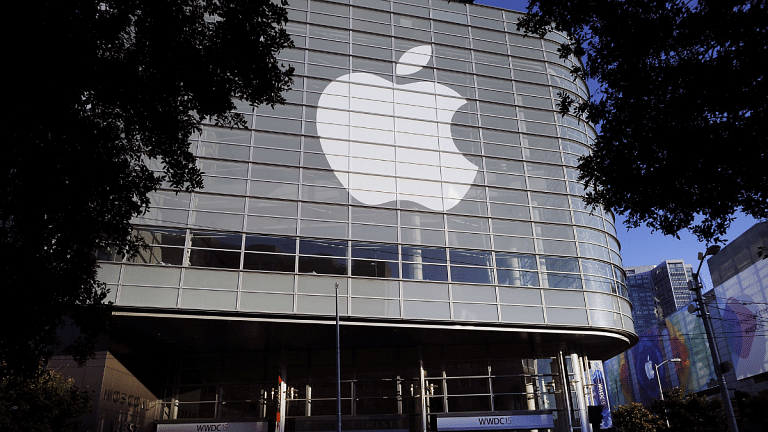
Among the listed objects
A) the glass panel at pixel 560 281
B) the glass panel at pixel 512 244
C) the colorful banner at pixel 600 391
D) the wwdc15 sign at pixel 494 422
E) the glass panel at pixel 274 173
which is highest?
the glass panel at pixel 274 173

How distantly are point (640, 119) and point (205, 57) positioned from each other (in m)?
8.77

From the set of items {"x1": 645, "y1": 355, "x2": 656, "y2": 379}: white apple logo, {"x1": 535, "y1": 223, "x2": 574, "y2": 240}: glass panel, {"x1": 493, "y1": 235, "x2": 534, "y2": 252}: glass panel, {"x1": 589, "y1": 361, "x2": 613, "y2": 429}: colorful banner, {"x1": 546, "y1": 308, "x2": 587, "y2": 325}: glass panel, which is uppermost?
{"x1": 645, "y1": 355, "x2": 656, "y2": 379}: white apple logo

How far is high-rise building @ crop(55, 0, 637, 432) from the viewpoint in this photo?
88.8 feet

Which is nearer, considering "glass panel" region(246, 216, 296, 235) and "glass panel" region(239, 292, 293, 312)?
"glass panel" region(239, 292, 293, 312)

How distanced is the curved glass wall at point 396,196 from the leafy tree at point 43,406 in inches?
195

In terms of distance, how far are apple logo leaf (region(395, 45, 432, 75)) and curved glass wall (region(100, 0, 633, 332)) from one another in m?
0.10

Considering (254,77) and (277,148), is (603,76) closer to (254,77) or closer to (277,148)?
(254,77)

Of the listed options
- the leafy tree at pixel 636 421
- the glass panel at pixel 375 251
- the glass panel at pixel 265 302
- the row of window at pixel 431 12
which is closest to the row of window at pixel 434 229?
the glass panel at pixel 375 251

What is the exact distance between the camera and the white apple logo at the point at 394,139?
3097cm

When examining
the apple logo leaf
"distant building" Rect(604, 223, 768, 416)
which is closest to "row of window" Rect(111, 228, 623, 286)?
the apple logo leaf

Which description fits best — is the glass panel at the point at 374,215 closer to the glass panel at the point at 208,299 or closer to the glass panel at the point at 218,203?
the glass panel at the point at 218,203

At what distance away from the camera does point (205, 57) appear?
11.2 m

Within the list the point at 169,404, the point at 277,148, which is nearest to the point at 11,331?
the point at 277,148

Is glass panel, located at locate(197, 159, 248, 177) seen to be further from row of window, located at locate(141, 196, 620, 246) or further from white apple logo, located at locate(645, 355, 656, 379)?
white apple logo, located at locate(645, 355, 656, 379)
